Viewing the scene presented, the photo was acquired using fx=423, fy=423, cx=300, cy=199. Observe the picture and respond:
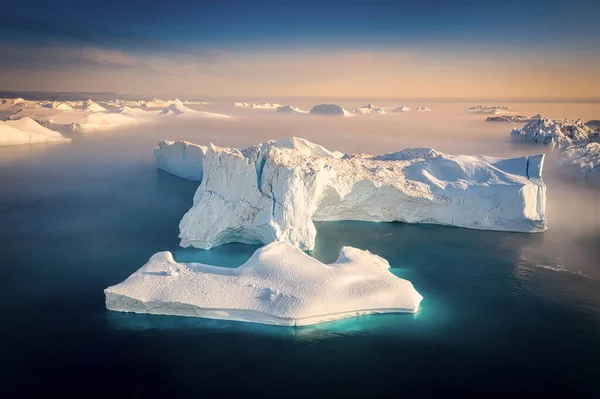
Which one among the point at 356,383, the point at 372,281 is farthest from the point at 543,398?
the point at 372,281

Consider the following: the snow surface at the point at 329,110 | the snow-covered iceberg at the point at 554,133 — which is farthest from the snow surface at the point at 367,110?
the snow-covered iceberg at the point at 554,133

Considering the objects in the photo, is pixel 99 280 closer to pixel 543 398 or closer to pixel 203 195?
pixel 203 195

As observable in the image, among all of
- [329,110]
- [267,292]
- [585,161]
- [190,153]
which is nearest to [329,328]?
[267,292]

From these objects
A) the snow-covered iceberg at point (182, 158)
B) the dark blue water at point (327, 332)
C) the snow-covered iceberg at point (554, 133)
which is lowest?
the dark blue water at point (327, 332)

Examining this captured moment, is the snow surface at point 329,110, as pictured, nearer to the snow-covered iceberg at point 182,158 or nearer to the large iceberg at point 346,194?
the snow-covered iceberg at point 182,158

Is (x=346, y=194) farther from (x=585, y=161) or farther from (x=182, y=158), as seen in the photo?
(x=585, y=161)

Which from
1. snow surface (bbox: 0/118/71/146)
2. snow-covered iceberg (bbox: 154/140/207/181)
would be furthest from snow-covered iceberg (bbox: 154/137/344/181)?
snow surface (bbox: 0/118/71/146)
